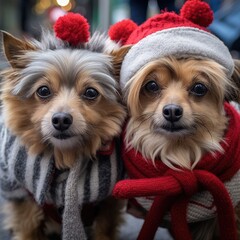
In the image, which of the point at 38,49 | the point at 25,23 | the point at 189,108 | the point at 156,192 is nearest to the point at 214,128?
the point at 189,108

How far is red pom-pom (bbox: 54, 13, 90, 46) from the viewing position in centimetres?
151

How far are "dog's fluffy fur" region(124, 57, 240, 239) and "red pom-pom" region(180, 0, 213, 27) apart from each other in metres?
0.20

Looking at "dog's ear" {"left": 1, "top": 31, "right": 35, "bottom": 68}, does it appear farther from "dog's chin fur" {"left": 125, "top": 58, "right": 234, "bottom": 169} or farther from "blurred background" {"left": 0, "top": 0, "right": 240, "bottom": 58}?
"blurred background" {"left": 0, "top": 0, "right": 240, "bottom": 58}

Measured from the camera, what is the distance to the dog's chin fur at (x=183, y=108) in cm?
140

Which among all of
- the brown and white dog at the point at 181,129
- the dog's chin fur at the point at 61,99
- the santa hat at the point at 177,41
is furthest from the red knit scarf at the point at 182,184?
the santa hat at the point at 177,41

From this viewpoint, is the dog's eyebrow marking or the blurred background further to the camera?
the blurred background

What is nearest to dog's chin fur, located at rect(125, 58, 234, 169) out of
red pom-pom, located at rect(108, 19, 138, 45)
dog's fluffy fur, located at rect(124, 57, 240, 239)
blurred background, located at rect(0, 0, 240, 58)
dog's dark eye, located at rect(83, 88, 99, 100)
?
dog's fluffy fur, located at rect(124, 57, 240, 239)

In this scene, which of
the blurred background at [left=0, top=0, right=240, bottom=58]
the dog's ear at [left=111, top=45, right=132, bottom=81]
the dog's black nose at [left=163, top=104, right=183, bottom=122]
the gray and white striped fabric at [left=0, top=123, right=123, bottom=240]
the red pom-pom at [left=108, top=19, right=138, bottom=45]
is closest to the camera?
the dog's black nose at [left=163, top=104, right=183, bottom=122]

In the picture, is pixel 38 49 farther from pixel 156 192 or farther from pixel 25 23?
pixel 25 23

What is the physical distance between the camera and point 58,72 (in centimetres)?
146

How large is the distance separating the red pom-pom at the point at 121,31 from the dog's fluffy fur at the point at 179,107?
0.31 meters

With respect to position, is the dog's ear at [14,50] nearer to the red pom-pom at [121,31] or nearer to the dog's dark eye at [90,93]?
the dog's dark eye at [90,93]

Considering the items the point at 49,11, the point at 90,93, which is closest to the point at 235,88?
the point at 90,93

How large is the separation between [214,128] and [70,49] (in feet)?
1.74
